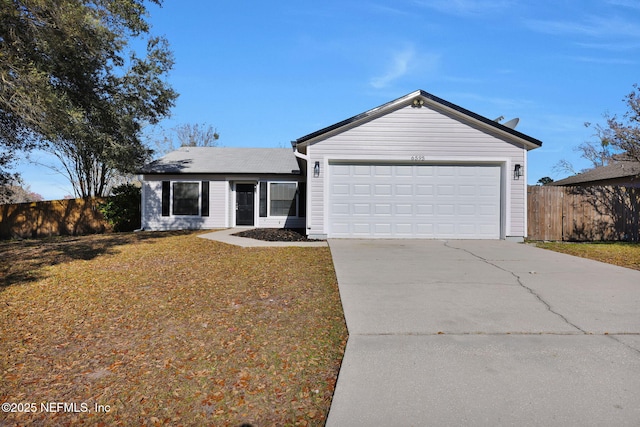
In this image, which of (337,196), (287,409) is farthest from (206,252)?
(287,409)

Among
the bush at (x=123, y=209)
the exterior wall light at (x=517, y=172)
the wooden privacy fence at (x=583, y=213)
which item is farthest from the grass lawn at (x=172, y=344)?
the bush at (x=123, y=209)

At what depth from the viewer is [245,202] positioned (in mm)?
16875

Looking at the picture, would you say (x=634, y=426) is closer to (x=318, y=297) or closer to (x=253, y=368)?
(x=253, y=368)

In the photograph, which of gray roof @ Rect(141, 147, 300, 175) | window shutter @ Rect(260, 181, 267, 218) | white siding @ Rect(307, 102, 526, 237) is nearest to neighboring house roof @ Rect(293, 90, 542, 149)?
white siding @ Rect(307, 102, 526, 237)

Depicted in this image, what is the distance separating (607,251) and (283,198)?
1151 cm

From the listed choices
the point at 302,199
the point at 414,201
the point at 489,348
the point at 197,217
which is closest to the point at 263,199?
the point at 302,199

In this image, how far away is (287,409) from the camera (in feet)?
9.00

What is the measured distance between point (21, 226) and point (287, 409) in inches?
717

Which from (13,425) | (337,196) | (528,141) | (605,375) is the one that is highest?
(528,141)

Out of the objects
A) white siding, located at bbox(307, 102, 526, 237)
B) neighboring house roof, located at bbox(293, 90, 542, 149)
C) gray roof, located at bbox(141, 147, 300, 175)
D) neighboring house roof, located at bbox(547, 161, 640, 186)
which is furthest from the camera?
neighboring house roof, located at bbox(547, 161, 640, 186)

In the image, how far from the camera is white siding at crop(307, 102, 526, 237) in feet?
37.8

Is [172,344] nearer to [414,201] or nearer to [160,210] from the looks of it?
[414,201]

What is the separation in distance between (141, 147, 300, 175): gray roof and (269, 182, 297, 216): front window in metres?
0.68

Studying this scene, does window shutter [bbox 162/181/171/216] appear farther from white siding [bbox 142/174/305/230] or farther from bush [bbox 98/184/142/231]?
bush [bbox 98/184/142/231]
